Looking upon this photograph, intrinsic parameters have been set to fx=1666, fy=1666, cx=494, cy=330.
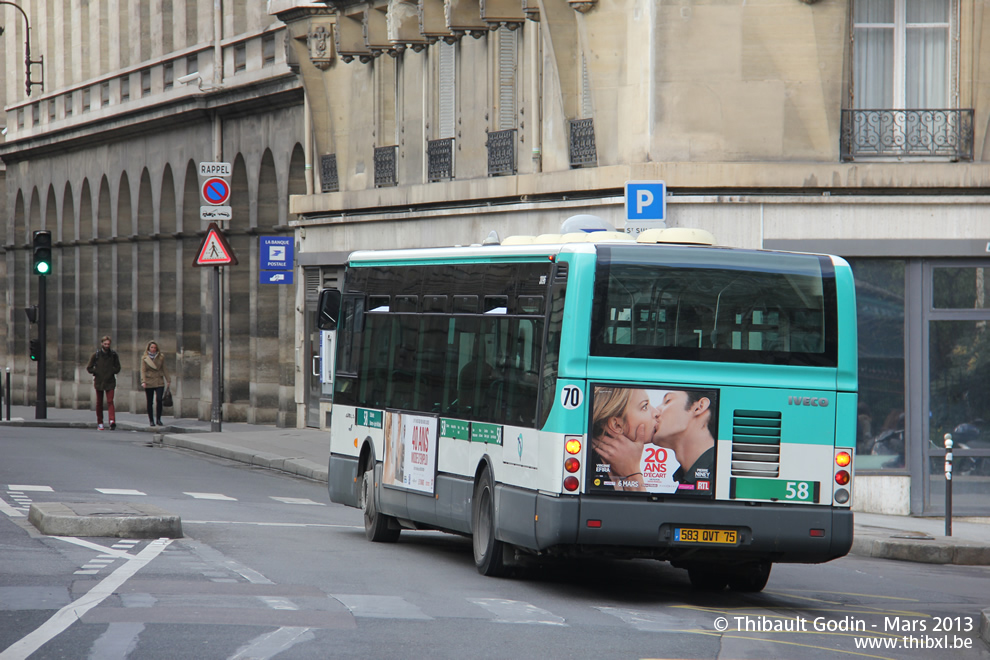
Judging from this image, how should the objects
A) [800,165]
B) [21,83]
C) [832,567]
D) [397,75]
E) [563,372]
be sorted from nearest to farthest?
1. [563,372]
2. [832,567]
3. [800,165]
4. [397,75]
5. [21,83]

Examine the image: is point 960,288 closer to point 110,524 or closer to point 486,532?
point 486,532

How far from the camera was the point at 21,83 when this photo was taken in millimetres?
53594

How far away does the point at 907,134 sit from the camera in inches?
798

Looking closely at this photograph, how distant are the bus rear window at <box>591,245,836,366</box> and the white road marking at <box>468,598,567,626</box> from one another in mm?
1824

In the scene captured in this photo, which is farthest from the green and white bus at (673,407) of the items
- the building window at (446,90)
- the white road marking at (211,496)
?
the building window at (446,90)

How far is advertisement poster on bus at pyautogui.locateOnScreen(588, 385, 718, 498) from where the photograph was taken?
11.1 m

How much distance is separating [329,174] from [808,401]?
20580 millimetres

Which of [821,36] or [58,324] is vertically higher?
[821,36]

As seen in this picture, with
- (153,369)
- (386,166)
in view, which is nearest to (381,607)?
(386,166)

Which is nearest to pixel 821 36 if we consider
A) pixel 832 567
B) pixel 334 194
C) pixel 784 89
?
pixel 784 89

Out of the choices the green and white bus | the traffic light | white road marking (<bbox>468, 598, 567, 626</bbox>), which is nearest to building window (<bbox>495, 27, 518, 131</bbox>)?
the traffic light

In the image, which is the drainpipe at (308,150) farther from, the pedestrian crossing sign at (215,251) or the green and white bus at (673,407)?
the green and white bus at (673,407)

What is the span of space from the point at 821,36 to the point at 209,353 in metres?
21.2

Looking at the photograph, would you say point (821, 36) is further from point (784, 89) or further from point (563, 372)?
point (563, 372)
